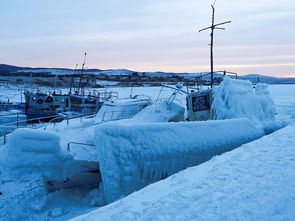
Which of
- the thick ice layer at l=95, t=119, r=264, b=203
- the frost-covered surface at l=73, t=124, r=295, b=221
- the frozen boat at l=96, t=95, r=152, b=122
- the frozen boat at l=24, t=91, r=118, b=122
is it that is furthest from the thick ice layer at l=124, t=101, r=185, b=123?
the frozen boat at l=24, t=91, r=118, b=122

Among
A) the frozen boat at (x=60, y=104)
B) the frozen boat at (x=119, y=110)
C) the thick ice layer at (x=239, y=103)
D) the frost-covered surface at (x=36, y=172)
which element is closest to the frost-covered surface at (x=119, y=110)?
the frozen boat at (x=119, y=110)

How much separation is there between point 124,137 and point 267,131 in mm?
6419

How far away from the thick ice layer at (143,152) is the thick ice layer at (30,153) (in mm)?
1267

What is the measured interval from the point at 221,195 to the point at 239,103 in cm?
903

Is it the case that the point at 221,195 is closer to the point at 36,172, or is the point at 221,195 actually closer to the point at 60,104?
the point at 36,172

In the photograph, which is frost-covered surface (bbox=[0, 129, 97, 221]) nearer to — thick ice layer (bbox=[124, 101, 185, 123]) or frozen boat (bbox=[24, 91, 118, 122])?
thick ice layer (bbox=[124, 101, 185, 123])

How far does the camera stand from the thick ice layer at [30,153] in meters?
7.30

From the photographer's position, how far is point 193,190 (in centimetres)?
434

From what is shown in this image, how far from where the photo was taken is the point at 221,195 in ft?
13.5

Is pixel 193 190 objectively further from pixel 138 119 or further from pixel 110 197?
pixel 138 119

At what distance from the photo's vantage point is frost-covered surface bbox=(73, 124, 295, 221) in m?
3.61

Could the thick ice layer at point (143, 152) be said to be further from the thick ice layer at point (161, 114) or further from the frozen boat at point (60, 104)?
the frozen boat at point (60, 104)

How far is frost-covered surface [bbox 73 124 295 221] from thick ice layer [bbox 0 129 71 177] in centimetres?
379

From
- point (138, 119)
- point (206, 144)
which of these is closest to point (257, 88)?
point (138, 119)
